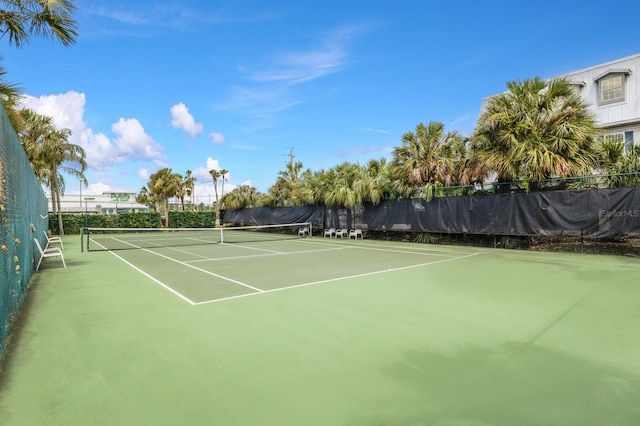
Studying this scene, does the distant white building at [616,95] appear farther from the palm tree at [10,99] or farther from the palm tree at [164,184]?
the palm tree at [164,184]

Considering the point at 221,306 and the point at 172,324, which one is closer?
the point at 172,324

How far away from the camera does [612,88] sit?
59.8 feet

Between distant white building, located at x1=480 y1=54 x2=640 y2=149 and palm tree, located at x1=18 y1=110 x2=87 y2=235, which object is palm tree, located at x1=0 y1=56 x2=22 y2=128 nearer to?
palm tree, located at x1=18 y1=110 x2=87 y2=235

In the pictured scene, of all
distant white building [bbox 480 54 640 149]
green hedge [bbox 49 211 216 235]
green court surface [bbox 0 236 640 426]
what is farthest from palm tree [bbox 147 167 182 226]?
distant white building [bbox 480 54 640 149]

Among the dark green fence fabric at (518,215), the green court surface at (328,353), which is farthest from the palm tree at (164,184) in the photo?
the green court surface at (328,353)

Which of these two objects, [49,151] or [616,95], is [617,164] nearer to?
[616,95]

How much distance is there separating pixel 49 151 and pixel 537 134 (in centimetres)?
2446

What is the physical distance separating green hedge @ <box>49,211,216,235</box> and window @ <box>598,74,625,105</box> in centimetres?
2774

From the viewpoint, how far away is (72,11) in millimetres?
6305

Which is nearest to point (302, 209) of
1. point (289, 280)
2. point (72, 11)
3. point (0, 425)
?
point (289, 280)

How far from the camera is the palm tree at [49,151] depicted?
19703mm

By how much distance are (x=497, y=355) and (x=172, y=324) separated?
3649mm

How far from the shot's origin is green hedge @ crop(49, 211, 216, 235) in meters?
24.0

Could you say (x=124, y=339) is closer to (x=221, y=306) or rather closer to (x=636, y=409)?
(x=221, y=306)
